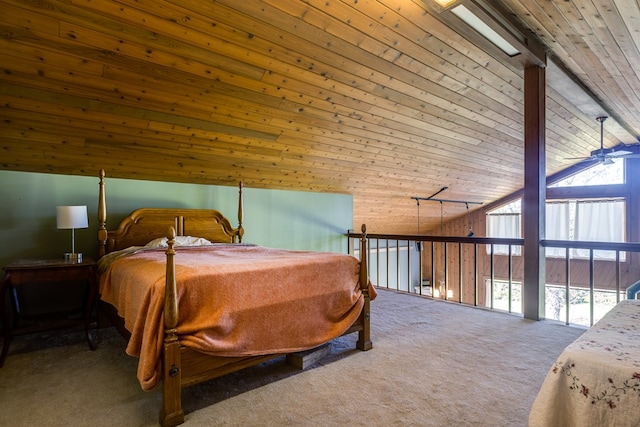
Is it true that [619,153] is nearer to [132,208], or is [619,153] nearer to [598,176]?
[598,176]

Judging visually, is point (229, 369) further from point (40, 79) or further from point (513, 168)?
point (513, 168)

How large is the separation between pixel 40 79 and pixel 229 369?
2.54 metres

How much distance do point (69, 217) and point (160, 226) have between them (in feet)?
3.13

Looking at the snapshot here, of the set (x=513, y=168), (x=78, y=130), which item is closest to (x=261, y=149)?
(x=78, y=130)

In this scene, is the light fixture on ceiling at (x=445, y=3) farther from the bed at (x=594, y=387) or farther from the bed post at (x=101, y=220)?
the bed post at (x=101, y=220)

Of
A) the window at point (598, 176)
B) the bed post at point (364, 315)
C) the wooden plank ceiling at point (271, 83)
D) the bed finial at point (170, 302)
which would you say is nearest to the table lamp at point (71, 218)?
the wooden plank ceiling at point (271, 83)

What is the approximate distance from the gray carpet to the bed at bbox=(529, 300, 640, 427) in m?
0.95

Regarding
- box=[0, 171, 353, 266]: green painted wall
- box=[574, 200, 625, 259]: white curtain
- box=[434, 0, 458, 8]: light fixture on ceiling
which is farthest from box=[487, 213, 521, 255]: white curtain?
box=[434, 0, 458, 8]: light fixture on ceiling

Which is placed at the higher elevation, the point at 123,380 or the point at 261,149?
the point at 261,149

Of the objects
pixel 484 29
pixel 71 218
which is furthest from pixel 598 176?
pixel 71 218

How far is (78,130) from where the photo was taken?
9.92 feet

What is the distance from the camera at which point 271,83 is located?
125 inches

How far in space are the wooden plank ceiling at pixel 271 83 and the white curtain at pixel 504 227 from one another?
3612 mm

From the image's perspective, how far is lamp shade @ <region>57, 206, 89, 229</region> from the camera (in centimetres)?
287
